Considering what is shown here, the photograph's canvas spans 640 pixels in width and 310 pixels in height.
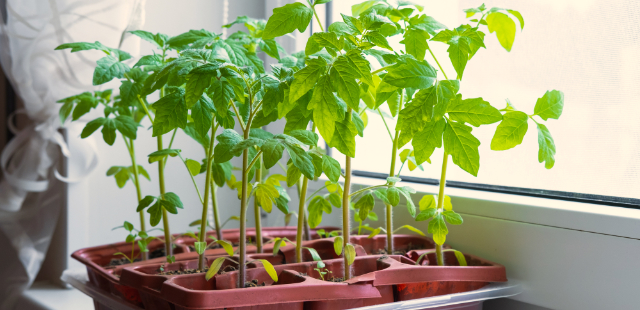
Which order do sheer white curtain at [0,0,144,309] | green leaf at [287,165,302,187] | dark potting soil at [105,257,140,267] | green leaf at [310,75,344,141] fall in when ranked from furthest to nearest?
sheer white curtain at [0,0,144,309] < dark potting soil at [105,257,140,267] < green leaf at [287,165,302,187] < green leaf at [310,75,344,141]

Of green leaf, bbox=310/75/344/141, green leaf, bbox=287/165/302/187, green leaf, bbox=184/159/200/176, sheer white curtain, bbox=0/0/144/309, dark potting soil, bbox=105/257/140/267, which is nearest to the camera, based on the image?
green leaf, bbox=310/75/344/141

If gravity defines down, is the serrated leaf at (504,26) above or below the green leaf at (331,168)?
above

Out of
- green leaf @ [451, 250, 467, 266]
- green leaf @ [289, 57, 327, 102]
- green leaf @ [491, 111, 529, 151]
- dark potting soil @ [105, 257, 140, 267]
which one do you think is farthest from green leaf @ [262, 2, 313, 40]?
dark potting soil @ [105, 257, 140, 267]

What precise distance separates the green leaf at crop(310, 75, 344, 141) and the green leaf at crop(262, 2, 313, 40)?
0.10 m

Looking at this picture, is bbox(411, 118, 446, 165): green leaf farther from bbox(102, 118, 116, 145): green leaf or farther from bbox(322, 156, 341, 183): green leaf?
bbox(102, 118, 116, 145): green leaf

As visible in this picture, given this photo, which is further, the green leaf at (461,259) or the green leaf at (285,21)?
the green leaf at (461,259)

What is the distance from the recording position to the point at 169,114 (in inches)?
23.4

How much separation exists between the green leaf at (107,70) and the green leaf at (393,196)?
42 centimetres

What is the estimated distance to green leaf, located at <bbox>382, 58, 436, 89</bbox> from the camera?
561 millimetres

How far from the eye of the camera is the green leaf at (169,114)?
0.59 meters

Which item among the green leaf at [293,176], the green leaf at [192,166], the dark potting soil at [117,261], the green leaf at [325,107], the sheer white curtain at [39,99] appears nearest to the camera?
the green leaf at [325,107]

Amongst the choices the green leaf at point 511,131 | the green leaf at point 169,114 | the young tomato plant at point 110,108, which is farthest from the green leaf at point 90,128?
the green leaf at point 511,131

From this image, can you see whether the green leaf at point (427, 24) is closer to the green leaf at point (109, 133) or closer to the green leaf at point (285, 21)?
the green leaf at point (285, 21)

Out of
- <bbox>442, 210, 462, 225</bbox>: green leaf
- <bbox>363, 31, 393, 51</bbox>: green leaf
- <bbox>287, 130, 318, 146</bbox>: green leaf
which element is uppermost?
<bbox>363, 31, 393, 51</bbox>: green leaf
